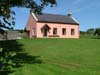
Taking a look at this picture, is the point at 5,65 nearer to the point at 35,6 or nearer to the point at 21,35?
the point at 35,6

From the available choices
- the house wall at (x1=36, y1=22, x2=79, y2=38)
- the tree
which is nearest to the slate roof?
the house wall at (x1=36, y1=22, x2=79, y2=38)

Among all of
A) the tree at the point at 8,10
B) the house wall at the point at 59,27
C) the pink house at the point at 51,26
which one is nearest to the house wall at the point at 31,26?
the pink house at the point at 51,26

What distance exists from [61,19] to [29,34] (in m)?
8.10

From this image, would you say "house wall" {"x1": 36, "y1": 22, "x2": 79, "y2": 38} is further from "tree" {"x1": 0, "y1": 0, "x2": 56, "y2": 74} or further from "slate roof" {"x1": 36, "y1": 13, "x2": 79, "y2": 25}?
"tree" {"x1": 0, "y1": 0, "x2": 56, "y2": 74}

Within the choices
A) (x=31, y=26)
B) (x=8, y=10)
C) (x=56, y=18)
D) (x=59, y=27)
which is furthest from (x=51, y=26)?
(x=8, y=10)

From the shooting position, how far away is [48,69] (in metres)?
18.5

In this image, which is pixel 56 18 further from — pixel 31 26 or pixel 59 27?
pixel 31 26

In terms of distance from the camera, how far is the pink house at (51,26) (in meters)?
65.9

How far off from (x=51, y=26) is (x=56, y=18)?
2.89 m

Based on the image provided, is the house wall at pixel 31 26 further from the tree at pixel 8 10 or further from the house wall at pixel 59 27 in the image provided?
the tree at pixel 8 10

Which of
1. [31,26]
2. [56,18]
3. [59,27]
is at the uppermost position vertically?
[56,18]

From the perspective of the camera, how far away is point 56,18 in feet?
227

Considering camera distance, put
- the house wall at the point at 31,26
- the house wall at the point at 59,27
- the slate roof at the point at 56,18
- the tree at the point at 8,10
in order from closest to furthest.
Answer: the tree at the point at 8,10, the house wall at the point at 59,27, the slate roof at the point at 56,18, the house wall at the point at 31,26

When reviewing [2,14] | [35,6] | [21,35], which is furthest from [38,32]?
[2,14]
